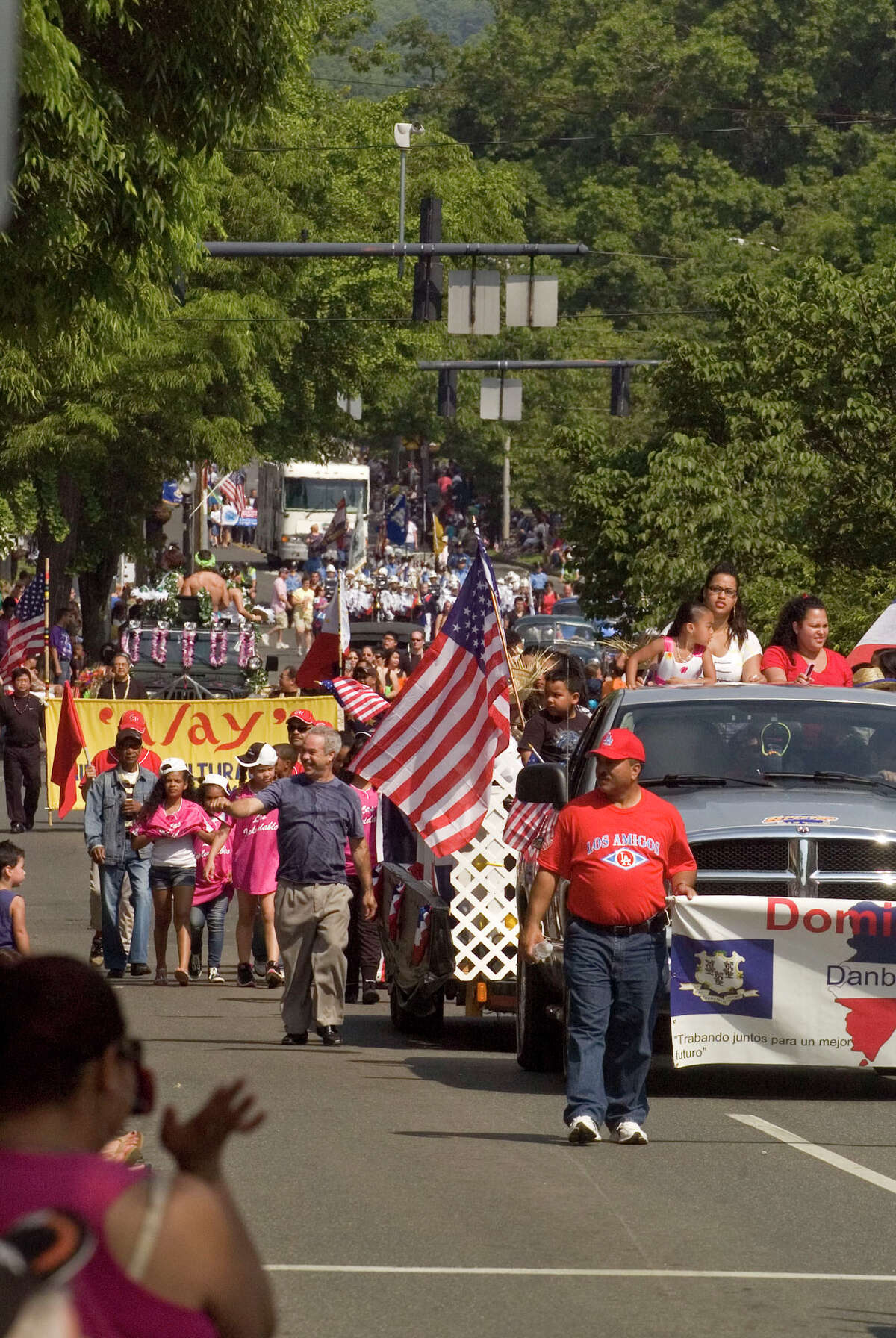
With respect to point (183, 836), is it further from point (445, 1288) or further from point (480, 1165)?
point (445, 1288)

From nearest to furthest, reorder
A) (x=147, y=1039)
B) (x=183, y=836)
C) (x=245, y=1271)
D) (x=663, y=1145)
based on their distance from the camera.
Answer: (x=245, y=1271) → (x=663, y=1145) → (x=147, y=1039) → (x=183, y=836)

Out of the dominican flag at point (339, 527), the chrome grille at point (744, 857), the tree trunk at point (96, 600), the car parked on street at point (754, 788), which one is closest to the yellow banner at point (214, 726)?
the car parked on street at point (754, 788)

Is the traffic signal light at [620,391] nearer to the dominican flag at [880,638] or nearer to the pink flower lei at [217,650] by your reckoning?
the pink flower lei at [217,650]

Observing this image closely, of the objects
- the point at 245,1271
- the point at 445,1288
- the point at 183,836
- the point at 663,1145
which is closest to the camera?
the point at 245,1271

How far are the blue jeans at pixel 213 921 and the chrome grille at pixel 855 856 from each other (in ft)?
23.2

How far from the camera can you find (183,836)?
57.4ft

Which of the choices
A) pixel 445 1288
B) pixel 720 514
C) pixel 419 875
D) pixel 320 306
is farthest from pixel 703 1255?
pixel 320 306

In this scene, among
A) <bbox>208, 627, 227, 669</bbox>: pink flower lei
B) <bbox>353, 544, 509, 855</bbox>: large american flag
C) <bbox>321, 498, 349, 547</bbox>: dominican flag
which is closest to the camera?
<bbox>353, 544, 509, 855</bbox>: large american flag

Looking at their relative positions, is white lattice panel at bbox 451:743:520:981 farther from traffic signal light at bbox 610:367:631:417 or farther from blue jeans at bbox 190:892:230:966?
traffic signal light at bbox 610:367:631:417

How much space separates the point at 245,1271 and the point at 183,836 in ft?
46.8

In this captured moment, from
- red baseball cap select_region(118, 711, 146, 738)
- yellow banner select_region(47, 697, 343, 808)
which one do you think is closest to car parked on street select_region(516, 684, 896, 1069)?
red baseball cap select_region(118, 711, 146, 738)

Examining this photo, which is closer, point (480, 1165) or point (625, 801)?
point (480, 1165)

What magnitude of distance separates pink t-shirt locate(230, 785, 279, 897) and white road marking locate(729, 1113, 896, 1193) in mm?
6839

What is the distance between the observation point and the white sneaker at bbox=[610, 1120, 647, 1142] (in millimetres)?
10203
